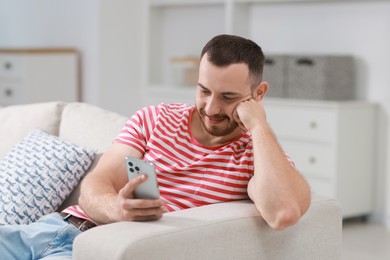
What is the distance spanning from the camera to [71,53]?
579 cm

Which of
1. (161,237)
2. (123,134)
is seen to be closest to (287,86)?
(123,134)

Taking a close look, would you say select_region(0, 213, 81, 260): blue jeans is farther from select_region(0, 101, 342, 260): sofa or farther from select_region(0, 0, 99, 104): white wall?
select_region(0, 0, 99, 104): white wall

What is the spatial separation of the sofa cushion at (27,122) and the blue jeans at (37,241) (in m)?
0.69

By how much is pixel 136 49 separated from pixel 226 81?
146 inches

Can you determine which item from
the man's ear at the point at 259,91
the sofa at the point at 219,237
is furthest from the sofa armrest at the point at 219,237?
the man's ear at the point at 259,91

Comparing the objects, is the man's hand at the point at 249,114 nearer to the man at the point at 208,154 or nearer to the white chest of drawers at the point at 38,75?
the man at the point at 208,154

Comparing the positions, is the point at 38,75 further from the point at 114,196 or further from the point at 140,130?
the point at 114,196

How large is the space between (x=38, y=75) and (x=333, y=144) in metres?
2.21

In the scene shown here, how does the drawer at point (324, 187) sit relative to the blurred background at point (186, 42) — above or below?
below

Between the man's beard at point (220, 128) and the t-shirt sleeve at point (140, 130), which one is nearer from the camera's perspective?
the man's beard at point (220, 128)

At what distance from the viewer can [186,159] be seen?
2279 mm

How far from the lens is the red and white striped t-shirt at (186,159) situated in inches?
87.4

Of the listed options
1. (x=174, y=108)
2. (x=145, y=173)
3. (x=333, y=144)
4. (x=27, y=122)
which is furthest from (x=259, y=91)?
(x=333, y=144)

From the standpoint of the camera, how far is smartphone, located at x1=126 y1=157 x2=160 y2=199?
186cm
